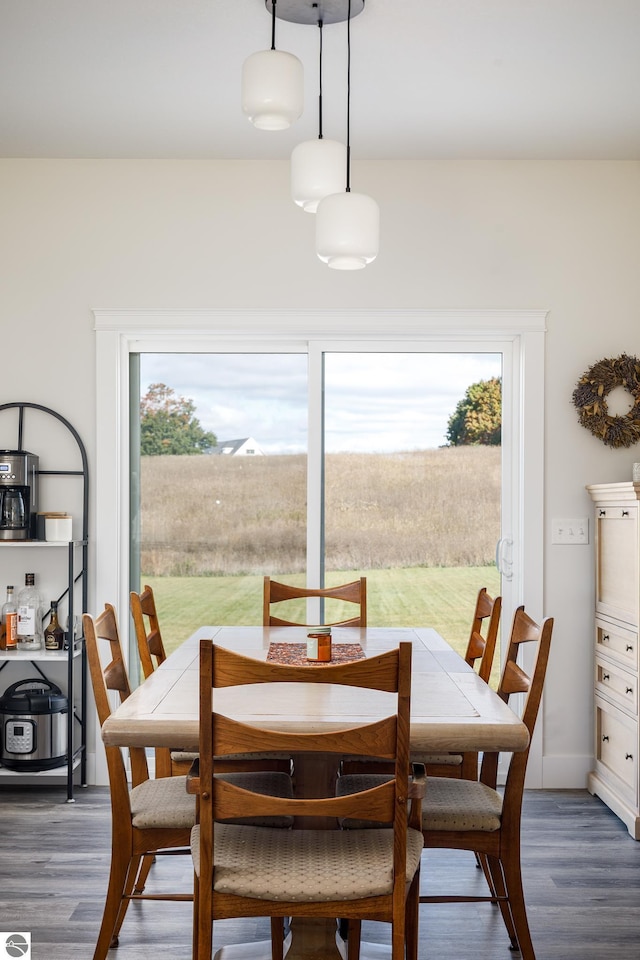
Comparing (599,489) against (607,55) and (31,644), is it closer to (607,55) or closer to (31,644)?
(607,55)

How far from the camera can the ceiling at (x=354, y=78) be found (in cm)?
281

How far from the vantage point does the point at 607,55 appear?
3.05m

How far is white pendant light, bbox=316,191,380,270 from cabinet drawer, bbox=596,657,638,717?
2.11 metres

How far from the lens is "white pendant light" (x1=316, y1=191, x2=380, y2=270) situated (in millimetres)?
2303

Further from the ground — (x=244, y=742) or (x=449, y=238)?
(x=449, y=238)

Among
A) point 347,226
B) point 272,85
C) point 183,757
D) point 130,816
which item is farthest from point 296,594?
point 272,85

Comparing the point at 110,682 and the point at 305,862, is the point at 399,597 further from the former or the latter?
the point at 305,862

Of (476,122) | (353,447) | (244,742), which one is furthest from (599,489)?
(244,742)

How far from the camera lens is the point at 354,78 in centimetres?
323

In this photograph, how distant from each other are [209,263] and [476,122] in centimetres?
131

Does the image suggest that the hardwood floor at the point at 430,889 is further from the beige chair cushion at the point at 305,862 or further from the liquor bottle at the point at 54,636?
the liquor bottle at the point at 54,636

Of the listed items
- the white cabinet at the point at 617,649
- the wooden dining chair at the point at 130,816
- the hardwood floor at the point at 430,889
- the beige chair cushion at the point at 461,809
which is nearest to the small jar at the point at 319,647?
the wooden dining chair at the point at 130,816

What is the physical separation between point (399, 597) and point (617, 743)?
44.5 inches

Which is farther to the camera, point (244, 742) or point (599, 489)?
point (599, 489)
